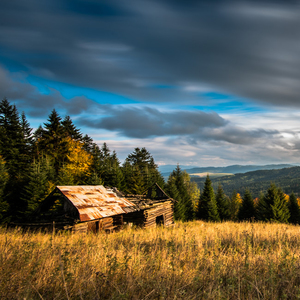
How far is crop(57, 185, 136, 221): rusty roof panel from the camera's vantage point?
1135cm

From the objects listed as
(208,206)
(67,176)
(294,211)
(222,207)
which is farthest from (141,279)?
(294,211)

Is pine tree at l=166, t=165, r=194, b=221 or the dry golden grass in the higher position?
the dry golden grass

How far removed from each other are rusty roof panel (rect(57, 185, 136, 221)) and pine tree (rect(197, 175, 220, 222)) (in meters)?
27.8

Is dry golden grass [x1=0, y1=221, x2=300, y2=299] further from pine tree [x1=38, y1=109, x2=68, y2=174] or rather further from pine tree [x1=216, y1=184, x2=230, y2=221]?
pine tree [x1=216, y1=184, x2=230, y2=221]

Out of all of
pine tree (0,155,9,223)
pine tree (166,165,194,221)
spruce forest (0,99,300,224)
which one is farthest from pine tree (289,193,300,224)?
pine tree (0,155,9,223)

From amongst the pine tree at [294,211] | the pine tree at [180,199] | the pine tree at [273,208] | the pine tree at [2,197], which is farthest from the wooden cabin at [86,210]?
the pine tree at [294,211]

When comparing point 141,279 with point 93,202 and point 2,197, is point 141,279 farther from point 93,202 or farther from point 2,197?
point 2,197

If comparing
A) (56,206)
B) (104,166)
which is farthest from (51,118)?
(56,206)

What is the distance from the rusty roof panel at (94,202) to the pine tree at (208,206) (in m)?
27.8

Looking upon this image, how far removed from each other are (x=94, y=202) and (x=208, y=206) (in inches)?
1229

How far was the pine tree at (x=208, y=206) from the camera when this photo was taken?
39.2 metres

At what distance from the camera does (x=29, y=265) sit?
3973 mm

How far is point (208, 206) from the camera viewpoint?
3956 cm

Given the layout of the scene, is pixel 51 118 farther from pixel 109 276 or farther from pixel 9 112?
pixel 109 276
